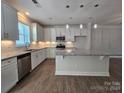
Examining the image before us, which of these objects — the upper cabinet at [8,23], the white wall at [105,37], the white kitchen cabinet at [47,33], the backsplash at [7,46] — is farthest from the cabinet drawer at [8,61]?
the white wall at [105,37]

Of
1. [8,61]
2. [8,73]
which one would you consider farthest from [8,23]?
[8,73]

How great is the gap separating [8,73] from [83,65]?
2.83 m

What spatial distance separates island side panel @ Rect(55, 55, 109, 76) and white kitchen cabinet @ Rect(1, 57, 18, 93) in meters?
1.84

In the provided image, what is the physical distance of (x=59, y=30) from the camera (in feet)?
28.5

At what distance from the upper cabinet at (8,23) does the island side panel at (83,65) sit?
6.50 feet

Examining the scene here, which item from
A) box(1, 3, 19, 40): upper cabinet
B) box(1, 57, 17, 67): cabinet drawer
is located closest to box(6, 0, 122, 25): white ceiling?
box(1, 3, 19, 40): upper cabinet

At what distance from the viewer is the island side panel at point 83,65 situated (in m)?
4.47

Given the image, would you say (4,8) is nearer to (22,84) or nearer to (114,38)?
(22,84)

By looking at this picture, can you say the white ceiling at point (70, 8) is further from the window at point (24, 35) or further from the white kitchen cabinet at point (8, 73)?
the white kitchen cabinet at point (8, 73)

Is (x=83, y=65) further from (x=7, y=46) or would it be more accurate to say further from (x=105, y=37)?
(x=105, y=37)

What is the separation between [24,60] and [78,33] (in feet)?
17.9

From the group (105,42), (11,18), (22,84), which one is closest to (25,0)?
(11,18)

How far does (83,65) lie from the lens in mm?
4531

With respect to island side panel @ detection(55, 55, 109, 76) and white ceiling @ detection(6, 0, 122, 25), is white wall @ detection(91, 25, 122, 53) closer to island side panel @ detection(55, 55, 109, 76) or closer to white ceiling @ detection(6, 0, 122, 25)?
white ceiling @ detection(6, 0, 122, 25)
